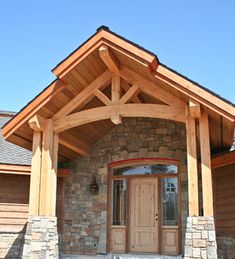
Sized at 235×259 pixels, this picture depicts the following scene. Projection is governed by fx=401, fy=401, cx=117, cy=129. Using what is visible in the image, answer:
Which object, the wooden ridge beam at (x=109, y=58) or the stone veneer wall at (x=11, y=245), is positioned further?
the stone veneer wall at (x=11, y=245)

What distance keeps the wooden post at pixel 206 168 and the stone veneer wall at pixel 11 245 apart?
5.72m

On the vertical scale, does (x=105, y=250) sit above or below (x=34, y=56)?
below

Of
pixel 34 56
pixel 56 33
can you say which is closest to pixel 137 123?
pixel 56 33

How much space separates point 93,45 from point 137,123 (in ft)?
10.1

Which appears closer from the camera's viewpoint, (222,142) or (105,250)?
(222,142)

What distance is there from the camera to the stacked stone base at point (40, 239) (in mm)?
7652

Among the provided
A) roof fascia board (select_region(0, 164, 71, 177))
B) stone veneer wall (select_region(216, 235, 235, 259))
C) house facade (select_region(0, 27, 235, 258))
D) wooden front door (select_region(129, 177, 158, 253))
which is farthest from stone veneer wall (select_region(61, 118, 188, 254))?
stone veneer wall (select_region(216, 235, 235, 259))

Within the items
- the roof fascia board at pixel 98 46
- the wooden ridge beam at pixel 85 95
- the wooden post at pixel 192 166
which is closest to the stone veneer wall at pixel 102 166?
the wooden ridge beam at pixel 85 95

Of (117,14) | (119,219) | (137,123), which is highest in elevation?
(117,14)

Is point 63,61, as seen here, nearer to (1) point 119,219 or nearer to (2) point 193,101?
(2) point 193,101

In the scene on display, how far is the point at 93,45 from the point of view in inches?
307

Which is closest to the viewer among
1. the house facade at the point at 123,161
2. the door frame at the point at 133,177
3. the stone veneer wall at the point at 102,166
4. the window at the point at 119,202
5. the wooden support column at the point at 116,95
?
the house facade at the point at 123,161

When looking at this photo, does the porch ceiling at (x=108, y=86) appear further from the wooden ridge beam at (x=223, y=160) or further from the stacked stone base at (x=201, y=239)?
the stacked stone base at (x=201, y=239)

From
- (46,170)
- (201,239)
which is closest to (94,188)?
(46,170)
